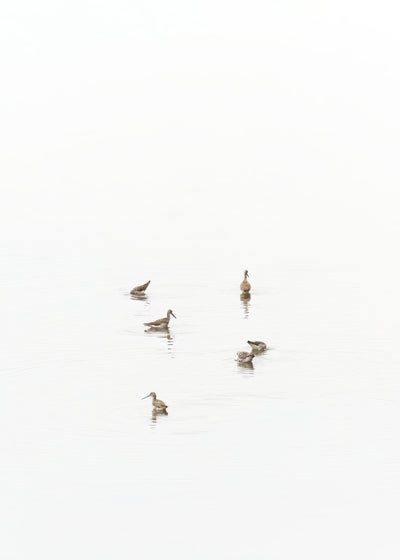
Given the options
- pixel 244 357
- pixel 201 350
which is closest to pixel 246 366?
pixel 244 357

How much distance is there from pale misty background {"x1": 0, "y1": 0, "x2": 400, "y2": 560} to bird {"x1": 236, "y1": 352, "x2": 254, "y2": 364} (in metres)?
0.50

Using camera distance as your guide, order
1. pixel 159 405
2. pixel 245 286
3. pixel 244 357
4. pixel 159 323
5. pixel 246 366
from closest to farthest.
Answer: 1. pixel 159 405
2. pixel 244 357
3. pixel 246 366
4. pixel 159 323
5. pixel 245 286

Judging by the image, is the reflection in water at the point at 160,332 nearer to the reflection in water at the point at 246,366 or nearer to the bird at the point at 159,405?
the reflection in water at the point at 246,366

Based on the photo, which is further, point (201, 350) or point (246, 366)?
point (201, 350)

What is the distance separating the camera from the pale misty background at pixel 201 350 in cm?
3356

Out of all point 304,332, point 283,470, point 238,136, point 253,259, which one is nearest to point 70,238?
point 253,259

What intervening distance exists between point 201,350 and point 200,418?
30.7 ft

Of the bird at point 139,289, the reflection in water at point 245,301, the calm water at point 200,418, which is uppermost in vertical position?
the bird at point 139,289

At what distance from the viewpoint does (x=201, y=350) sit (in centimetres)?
5088

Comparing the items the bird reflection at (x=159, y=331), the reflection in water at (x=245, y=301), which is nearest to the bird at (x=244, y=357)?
the bird reflection at (x=159, y=331)

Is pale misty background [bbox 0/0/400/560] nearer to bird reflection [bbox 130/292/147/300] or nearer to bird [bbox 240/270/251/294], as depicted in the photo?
bird reflection [bbox 130/292/147/300]

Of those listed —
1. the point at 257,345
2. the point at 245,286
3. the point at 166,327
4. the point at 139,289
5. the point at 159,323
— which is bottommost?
the point at 257,345

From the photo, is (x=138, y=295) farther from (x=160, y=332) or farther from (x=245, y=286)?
(x=160, y=332)

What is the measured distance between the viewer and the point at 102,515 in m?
33.7
